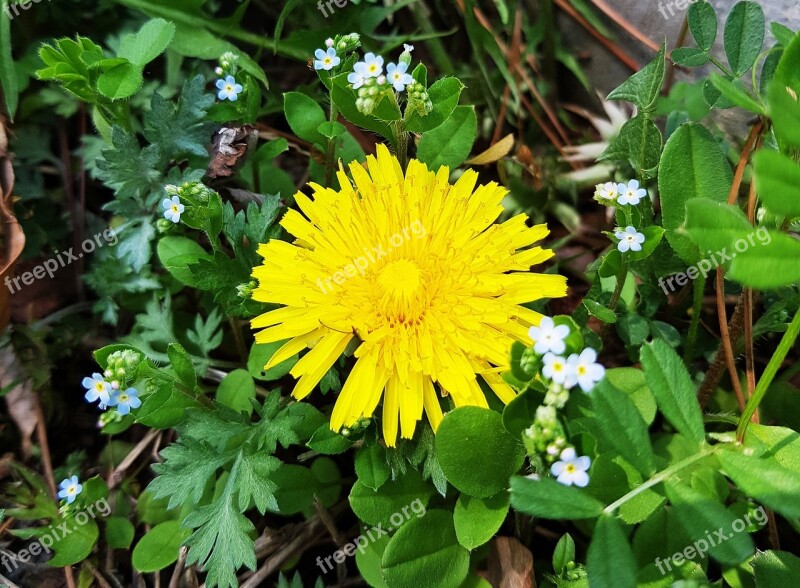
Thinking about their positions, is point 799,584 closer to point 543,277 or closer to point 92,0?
point 543,277

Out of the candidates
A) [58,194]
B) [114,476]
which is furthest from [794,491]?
[58,194]

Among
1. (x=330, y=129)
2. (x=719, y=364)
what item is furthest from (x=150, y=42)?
(x=719, y=364)

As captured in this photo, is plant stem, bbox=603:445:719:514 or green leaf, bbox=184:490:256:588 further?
green leaf, bbox=184:490:256:588

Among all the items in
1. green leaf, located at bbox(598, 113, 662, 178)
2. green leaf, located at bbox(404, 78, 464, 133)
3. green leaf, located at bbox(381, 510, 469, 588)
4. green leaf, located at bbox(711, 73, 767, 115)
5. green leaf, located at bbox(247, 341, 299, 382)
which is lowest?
green leaf, located at bbox(381, 510, 469, 588)

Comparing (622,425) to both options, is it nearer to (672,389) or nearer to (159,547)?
(672,389)

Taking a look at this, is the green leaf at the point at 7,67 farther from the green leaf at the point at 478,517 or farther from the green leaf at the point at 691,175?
the green leaf at the point at 691,175

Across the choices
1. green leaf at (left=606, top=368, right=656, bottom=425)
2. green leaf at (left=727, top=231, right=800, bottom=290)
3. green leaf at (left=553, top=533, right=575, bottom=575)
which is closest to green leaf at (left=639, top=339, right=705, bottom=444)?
green leaf at (left=727, top=231, right=800, bottom=290)

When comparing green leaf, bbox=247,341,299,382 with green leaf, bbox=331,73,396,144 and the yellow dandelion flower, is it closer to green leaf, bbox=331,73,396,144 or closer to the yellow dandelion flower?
the yellow dandelion flower
